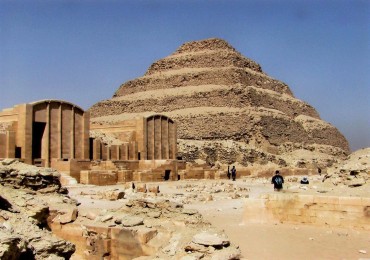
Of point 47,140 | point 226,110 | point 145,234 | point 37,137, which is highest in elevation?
point 226,110

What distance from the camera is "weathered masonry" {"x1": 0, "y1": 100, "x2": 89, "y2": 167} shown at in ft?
87.2

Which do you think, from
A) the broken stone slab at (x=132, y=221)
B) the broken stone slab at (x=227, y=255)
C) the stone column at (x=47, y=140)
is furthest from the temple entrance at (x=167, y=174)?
the broken stone slab at (x=227, y=255)

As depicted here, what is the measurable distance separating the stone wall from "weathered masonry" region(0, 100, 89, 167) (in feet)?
61.4

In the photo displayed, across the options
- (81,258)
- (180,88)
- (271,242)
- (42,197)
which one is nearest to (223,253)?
(271,242)

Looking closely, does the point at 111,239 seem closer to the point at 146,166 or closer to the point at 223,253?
the point at 223,253

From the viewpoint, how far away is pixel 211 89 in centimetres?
6394

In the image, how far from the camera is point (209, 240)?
6.58 m

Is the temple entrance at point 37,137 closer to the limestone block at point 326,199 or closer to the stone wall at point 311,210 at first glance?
the stone wall at point 311,210

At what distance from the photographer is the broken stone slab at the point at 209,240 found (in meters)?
6.53

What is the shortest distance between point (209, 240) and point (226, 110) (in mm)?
55370

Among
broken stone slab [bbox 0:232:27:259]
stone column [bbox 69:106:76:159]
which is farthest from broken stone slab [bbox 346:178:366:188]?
stone column [bbox 69:106:76:159]

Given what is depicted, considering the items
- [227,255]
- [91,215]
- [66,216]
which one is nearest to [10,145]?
[91,215]

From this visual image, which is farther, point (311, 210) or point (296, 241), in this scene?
point (311, 210)

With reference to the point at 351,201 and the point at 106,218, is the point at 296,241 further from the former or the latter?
the point at 106,218
